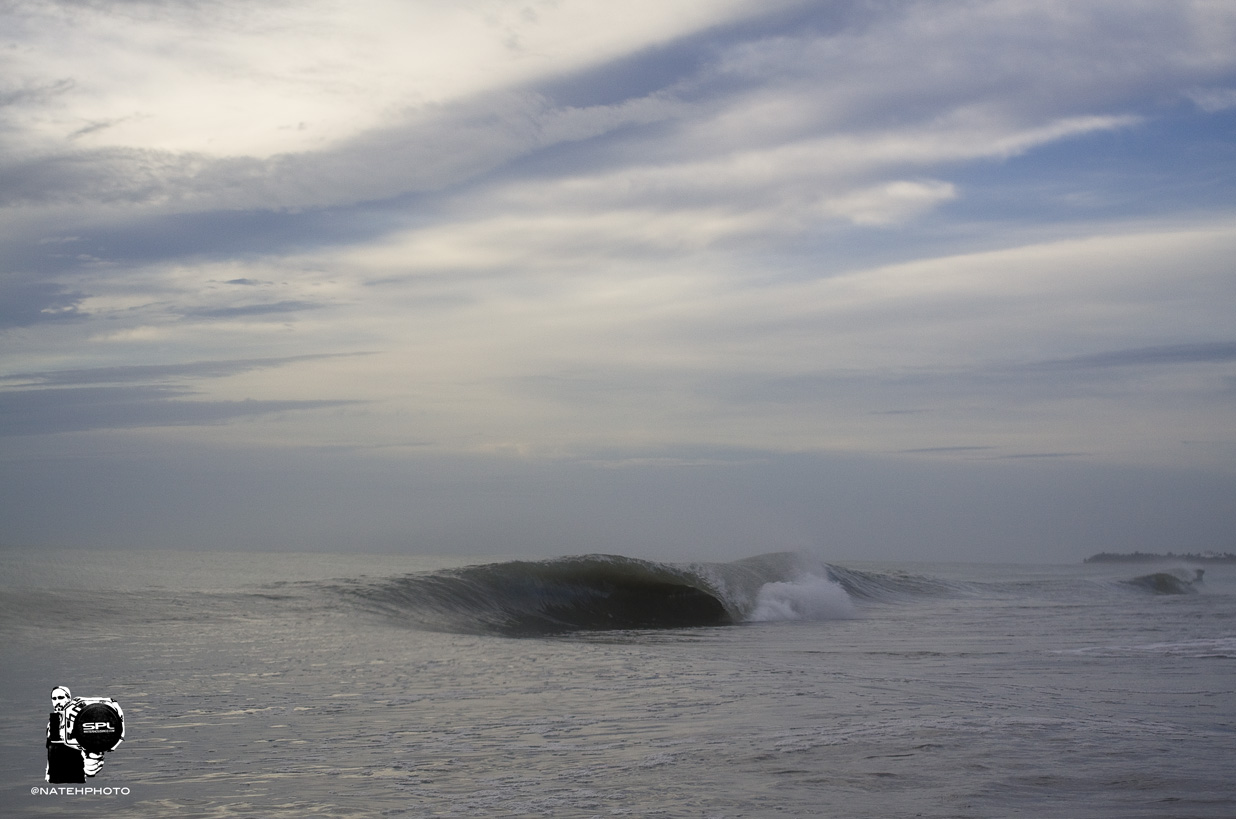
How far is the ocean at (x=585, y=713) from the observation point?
4387 mm

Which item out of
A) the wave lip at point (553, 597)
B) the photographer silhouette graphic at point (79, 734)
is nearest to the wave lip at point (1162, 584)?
the wave lip at point (553, 597)

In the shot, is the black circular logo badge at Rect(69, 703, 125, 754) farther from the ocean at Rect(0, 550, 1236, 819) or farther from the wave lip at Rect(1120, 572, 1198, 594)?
the wave lip at Rect(1120, 572, 1198, 594)

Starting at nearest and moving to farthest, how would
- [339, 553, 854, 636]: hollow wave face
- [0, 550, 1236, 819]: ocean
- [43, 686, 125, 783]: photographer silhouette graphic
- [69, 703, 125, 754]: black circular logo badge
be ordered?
[0, 550, 1236, 819]: ocean
[43, 686, 125, 783]: photographer silhouette graphic
[69, 703, 125, 754]: black circular logo badge
[339, 553, 854, 636]: hollow wave face

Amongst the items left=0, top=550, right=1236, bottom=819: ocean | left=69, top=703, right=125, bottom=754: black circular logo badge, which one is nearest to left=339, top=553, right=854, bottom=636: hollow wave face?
left=0, top=550, right=1236, bottom=819: ocean

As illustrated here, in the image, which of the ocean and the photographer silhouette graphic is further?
the photographer silhouette graphic

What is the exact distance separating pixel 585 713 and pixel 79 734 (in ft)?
10.5

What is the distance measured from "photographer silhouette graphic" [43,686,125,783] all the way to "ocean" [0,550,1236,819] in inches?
3.5

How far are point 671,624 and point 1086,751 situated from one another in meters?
11.6

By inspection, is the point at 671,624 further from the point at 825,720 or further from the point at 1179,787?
the point at 1179,787

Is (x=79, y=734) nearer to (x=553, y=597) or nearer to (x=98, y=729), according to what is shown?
(x=98, y=729)

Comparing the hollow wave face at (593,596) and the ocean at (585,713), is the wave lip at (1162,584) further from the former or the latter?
the ocean at (585,713)

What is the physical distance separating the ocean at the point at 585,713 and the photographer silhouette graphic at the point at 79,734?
0.29 feet

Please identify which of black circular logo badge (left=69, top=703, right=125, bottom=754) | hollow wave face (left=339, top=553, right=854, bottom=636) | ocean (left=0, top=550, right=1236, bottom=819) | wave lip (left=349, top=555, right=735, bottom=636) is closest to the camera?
ocean (left=0, top=550, right=1236, bottom=819)

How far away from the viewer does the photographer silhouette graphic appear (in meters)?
4.65
